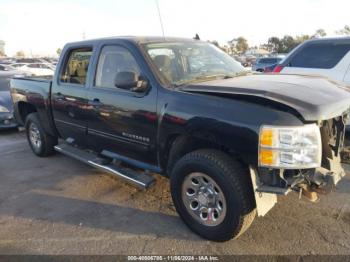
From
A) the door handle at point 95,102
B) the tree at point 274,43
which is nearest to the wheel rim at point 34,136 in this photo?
the door handle at point 95,102

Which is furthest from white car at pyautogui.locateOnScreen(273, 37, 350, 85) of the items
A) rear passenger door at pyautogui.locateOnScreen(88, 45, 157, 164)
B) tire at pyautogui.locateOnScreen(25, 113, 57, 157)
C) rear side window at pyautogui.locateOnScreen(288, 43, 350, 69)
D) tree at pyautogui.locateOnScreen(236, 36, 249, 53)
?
tree at pyautogui.locateOnScreen(236, 36, 249, 53)

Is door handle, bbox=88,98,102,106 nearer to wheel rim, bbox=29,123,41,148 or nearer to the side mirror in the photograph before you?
the side mirror

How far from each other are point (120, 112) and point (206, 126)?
4.06 ft

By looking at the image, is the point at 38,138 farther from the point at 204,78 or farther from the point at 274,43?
the point at 274,43

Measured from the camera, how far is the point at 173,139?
140 inches

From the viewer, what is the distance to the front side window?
401cm

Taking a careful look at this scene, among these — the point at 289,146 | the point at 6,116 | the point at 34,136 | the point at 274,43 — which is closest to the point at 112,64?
the point at 289,146

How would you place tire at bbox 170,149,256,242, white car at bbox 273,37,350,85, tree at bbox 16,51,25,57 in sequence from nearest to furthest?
tire at bbox 170,149,256,242
white car at bbox 273,37,350,85
tree at bbox 16,51,25,57

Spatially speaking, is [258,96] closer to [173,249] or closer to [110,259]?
[173,249]

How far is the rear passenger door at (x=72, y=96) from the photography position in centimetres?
462

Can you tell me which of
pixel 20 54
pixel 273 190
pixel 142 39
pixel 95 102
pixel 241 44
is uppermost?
pixel 142 39

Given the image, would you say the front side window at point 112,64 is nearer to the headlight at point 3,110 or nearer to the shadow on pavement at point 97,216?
the shadow on pavement at point 97,216

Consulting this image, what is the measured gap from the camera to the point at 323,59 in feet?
21.3

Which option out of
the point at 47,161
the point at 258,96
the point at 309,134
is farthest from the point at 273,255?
the point at 47,161
